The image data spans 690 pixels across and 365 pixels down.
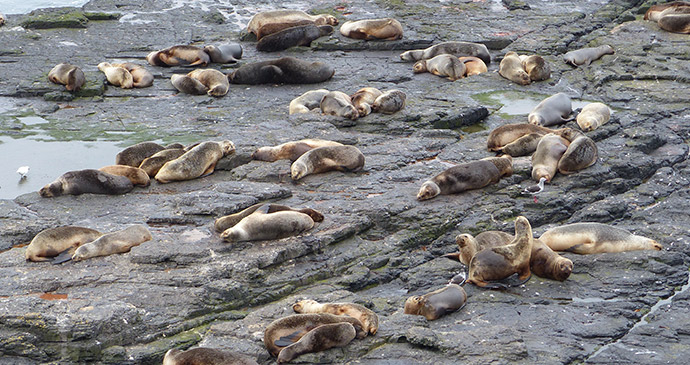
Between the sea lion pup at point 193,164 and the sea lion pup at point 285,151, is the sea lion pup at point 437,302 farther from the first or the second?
the sea lion pup at point 193,164

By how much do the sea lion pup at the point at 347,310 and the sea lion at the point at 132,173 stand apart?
128 inches

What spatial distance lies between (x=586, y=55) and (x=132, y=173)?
847 centimetres

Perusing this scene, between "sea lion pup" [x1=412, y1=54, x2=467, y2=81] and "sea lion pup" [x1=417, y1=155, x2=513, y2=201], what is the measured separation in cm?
450

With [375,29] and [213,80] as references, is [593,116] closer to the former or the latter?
[375,29]

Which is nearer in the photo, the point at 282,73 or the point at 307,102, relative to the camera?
the point at 307,102

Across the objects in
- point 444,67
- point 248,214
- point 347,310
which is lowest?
point 444,67

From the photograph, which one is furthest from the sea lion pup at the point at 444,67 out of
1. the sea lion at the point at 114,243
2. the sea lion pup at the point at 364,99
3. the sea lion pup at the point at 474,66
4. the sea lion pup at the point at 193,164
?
the sea lion at the point at 114,243

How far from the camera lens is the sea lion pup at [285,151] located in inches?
375

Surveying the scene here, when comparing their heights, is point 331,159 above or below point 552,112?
above

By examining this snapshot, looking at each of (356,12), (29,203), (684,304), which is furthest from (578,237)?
(356,12)

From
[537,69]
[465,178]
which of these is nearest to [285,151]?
[465,178]

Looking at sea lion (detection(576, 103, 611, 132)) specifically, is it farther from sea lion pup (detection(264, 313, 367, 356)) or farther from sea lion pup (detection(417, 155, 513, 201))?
sea lion pup (detection(264, 313, 367, 356))

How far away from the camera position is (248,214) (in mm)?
7730

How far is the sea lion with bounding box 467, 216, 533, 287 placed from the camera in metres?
6.98
